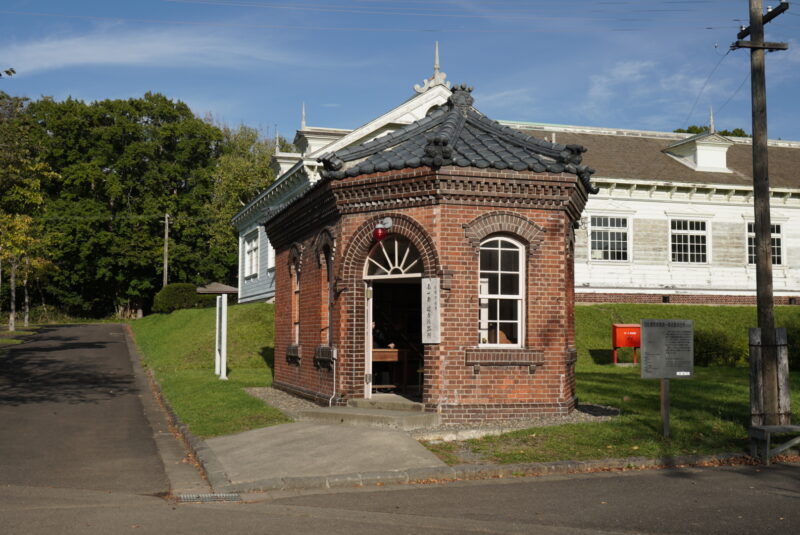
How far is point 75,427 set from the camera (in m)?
13.7

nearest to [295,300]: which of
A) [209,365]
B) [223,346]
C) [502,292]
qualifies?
[223,346]

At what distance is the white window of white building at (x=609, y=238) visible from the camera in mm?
32656

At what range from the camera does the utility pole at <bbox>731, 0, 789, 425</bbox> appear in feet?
37.5

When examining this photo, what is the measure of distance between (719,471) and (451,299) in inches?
188

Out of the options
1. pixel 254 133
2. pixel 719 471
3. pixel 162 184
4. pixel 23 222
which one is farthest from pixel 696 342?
pixel 254 133

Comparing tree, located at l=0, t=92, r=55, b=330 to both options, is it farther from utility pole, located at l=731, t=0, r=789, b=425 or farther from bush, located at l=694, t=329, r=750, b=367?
bush, located at l=694, t=329, r=750, b=367

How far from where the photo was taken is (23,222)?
1092 inches

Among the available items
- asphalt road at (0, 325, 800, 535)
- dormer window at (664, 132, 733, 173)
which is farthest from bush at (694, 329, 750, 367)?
asphalt road at (0, 325, 800, 535)

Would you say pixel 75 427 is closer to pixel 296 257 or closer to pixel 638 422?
pixel 296 257

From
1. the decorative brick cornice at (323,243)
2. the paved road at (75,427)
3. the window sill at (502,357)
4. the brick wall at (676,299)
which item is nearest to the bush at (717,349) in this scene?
the brick wall at (676,299)

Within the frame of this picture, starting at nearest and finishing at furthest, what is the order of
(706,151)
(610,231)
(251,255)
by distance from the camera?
(610,231) → (706,151) → (251,255)

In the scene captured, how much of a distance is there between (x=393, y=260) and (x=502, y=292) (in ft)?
6.33

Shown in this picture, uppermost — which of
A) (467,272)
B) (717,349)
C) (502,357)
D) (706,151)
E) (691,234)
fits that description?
(706,151)

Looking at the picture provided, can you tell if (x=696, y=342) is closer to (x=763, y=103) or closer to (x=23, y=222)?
(x=763, y=103)
